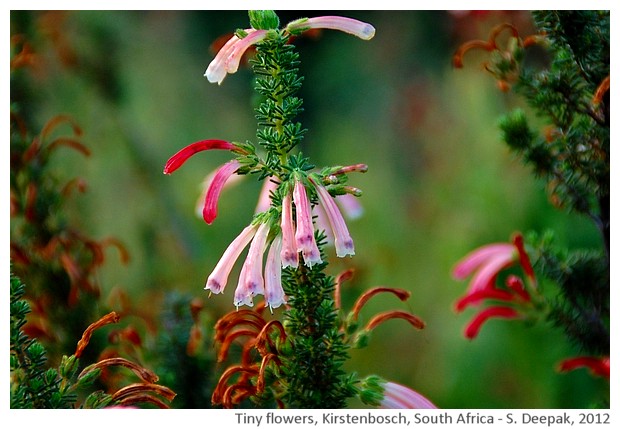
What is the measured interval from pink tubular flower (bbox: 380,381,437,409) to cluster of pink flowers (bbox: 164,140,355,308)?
130 mm

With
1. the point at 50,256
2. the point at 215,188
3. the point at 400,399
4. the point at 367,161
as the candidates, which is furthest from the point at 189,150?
the point at 367,161

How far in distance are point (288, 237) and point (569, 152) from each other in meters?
0.37

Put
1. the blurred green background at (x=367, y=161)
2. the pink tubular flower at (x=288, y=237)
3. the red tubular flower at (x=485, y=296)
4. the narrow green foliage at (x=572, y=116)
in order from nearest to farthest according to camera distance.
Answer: the pink tubular flower at (x=288, y=237) → the narrow green foliage at (x=572, y=116) → the red tubular flower at (x=485, y=296) → the blurred green background at (x=367, y=161)

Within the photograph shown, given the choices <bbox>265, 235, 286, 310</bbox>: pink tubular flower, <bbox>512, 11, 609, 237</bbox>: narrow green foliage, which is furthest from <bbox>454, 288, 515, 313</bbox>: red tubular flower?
<bbox>265, 235, 286, 310</bbox>: pink tubular flower

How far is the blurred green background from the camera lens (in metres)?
1.37

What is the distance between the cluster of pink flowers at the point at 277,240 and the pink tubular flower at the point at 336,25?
0.12m

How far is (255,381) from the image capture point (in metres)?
0.77

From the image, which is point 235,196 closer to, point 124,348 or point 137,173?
point 137,173

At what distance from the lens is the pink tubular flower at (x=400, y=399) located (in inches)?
28.8

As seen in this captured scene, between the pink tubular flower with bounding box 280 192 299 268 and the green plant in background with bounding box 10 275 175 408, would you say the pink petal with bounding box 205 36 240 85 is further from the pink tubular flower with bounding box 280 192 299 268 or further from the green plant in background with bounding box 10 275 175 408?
the green plant in background with bounding box 10 275 175 408

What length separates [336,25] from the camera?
0.75m

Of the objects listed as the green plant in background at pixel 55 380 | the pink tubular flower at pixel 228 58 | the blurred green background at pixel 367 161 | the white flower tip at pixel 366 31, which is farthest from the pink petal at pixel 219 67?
the blurred green background at pixel 367 161

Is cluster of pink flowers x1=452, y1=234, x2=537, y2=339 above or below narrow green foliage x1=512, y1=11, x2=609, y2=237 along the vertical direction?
below

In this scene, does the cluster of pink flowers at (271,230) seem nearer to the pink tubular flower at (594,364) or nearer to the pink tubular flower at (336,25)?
the pink tubular flower at (336,25)
